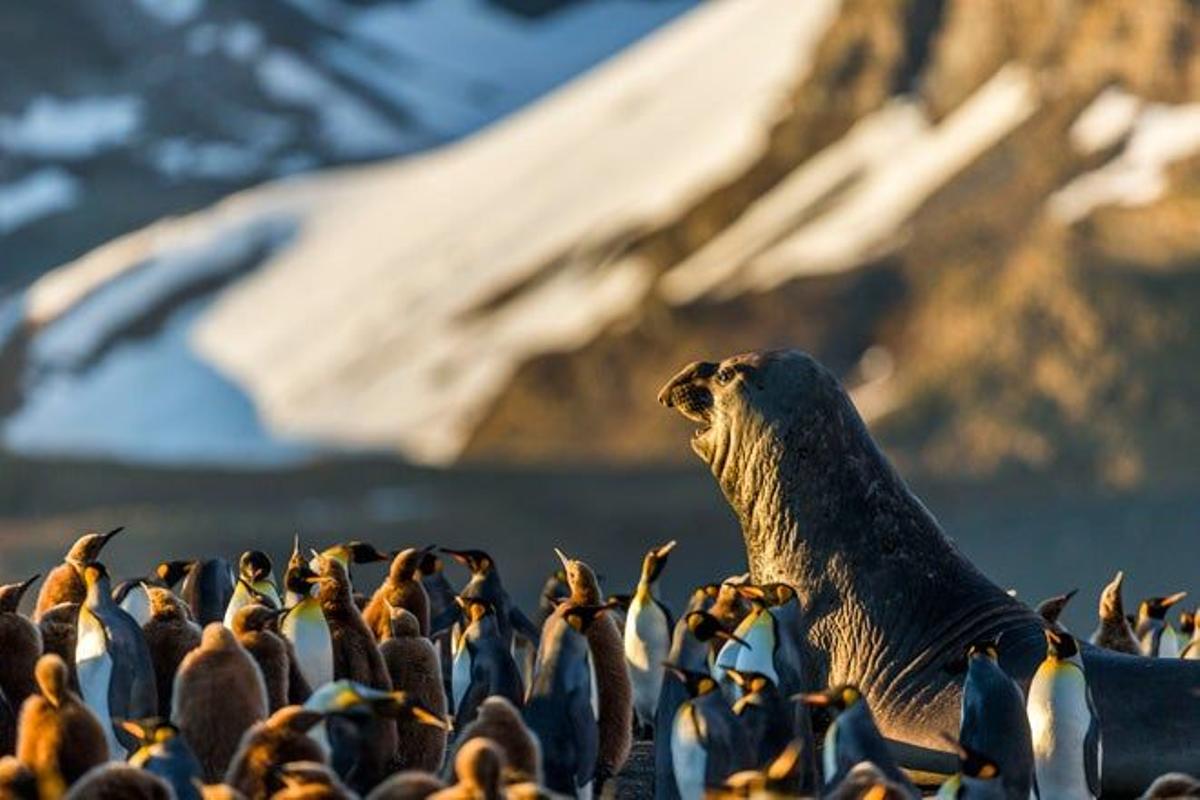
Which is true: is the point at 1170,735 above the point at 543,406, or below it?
below

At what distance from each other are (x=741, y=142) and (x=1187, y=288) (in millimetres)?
24559

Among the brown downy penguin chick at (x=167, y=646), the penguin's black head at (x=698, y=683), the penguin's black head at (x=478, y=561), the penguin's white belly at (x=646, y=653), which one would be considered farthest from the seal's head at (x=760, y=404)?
the penguin's black head at (x=698, y=683)

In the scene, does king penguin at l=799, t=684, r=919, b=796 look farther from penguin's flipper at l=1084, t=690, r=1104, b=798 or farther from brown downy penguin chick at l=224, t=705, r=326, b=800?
brown downy penguin chick at l=224, t=705, r=326, b=800

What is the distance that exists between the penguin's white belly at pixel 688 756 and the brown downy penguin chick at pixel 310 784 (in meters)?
1.76

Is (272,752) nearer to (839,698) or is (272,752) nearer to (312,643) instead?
(839,698)

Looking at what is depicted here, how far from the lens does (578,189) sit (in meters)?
97.8

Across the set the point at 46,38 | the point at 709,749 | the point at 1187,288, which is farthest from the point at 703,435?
the point at 46,38

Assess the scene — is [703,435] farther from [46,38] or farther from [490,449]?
[46,38]

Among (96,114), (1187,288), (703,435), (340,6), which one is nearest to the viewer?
(703,435)

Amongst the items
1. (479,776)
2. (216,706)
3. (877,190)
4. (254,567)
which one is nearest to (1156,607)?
(254,567)

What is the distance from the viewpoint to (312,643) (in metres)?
13.0

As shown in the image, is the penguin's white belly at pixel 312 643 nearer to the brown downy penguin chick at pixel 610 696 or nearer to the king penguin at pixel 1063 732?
the brown downy penguin chick at pixel 610 696

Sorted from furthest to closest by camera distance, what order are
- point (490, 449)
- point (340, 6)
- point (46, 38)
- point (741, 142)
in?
point (340, 6) < point (46, 38) < point (741, 142) < point (490, 449)

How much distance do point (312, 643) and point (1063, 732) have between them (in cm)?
346
